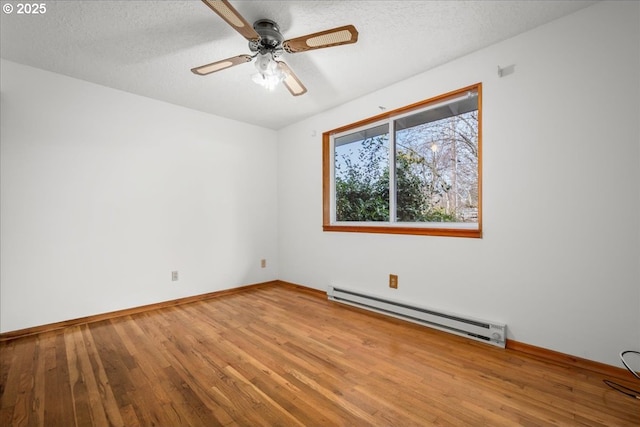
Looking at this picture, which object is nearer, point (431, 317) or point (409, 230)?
point (431, 317)

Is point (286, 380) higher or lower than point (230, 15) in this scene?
lower

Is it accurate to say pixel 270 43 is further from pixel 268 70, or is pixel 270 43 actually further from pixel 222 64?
pixel 222 64

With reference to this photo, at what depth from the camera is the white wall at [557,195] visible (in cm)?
174

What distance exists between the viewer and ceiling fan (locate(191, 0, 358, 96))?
1622mm

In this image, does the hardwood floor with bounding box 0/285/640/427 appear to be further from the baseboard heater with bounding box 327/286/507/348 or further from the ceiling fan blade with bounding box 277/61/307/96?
the ceiling fan blade with bounding box 277/61/307/96

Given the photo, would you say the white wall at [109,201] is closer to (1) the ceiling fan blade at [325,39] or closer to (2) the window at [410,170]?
(2) the window at [410,170]

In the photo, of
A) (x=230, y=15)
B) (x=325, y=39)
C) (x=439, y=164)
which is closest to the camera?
(x=230, y=15)

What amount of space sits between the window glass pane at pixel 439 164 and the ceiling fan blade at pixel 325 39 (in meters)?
1.41

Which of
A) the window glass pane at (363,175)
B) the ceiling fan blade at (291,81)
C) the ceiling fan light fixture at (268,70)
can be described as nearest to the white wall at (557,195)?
the window glass pane at (363,175)

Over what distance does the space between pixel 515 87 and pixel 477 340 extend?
206cm

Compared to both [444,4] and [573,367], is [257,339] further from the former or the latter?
[444,4]

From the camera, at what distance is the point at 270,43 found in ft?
6.56

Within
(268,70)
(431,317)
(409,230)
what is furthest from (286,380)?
(268,70)

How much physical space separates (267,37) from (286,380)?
2.34 metres
